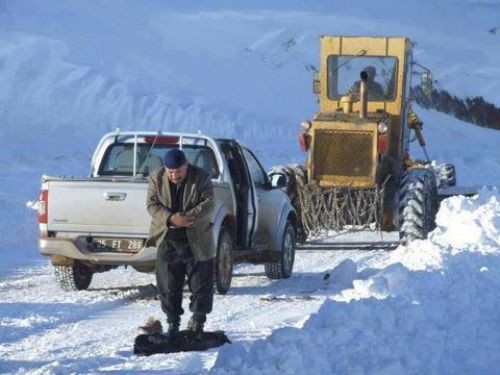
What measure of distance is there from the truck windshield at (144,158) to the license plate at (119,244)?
1.15 meters

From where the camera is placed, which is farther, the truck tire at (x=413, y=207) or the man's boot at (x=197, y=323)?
the truck tire at (x=413, y=207)

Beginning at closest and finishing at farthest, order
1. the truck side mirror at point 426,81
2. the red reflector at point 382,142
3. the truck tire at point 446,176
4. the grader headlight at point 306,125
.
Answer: the red reflector at point 382,142 → the grader headlight at point 306,125 → the truck side mirror at point 426,81 → the truck tire at point 446,176

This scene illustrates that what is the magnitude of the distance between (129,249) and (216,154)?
1.50 m

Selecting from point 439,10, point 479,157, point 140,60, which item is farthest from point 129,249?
point 439,10

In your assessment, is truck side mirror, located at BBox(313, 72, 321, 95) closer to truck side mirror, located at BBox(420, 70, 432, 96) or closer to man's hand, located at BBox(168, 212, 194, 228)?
truck side mirror, located at BBox(420, 70, 432, 96)

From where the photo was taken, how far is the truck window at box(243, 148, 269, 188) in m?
13.2

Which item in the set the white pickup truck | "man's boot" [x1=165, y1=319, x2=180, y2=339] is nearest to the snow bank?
"man's boot" [x1=165, y1=319, x2=180, y2=339]

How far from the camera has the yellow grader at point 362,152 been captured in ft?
50.3

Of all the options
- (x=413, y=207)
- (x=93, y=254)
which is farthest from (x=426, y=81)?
(x=93, y=254)

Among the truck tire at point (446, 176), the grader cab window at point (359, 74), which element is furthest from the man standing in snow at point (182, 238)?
the truck tire at point (446, 176)

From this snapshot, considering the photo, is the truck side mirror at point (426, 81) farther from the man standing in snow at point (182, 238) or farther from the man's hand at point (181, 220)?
the man's hand at point (181, 220)

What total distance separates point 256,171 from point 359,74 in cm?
363

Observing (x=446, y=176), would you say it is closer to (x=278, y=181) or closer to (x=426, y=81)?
(x=426, y=81)

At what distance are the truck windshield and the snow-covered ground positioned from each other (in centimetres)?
121
